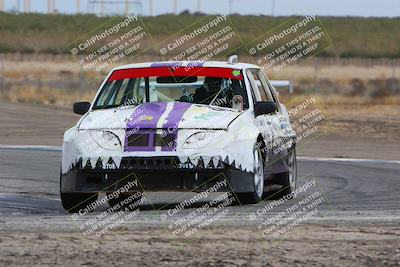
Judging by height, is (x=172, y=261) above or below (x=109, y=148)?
above

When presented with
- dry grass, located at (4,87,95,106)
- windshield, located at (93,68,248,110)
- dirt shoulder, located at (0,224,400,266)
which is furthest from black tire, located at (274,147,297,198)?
dry grass, located at (4,87,95,106)

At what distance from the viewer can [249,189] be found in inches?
449

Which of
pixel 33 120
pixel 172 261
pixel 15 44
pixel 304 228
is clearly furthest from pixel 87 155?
pixel 15 44

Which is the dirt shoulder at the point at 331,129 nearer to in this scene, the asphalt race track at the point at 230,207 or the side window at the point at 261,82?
the asphalt race track at the point at 230,207

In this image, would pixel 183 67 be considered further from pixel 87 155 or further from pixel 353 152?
pixel 353 152

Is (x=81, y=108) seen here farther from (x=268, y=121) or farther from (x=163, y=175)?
(x=268, y=121)

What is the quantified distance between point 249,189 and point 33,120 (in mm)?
20175

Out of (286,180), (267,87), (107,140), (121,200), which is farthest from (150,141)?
(267,87)

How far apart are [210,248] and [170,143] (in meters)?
3.09

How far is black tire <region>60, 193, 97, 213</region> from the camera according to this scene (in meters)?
11.6

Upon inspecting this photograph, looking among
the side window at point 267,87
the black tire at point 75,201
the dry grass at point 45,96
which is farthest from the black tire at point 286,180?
the dry grass at point 45,96

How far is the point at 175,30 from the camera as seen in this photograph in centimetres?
9188

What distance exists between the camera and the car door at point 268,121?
12.4m

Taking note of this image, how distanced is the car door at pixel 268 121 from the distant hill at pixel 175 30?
196 feet
